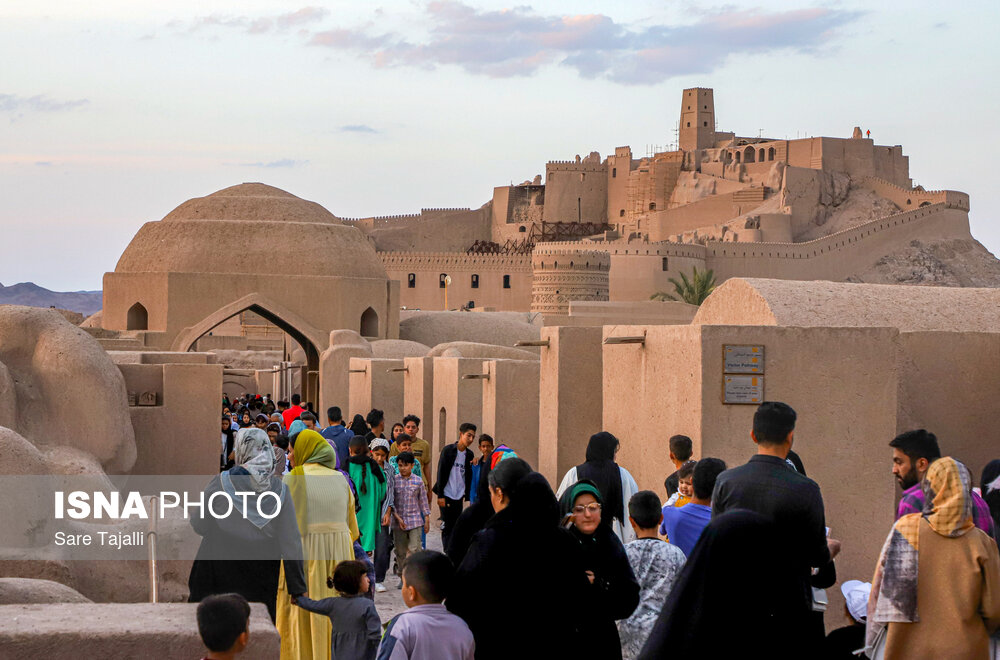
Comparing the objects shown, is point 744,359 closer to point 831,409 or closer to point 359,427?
point 831,409

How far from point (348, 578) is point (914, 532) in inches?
77.4

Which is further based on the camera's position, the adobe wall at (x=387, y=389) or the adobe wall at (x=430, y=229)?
the adobe wall at (x=430, y=229)

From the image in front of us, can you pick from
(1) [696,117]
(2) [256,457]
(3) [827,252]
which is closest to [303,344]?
(2) [256,457]

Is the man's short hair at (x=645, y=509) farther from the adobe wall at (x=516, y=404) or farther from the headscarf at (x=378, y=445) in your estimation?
the adobe wall at (x=516, y=404)

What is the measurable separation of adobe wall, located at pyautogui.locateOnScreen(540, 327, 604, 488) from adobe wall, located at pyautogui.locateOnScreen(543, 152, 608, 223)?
175 ft

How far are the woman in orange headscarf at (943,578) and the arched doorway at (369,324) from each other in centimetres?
2497

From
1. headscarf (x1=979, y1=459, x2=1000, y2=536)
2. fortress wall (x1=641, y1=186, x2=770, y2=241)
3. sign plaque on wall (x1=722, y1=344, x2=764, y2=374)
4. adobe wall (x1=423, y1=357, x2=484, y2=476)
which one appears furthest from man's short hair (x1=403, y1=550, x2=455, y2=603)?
fortress wall (x1=641, y1=186, x2=770, y2=241)

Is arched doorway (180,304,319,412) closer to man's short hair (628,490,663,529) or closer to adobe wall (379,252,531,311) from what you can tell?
man's short hair (628,490,663,529)

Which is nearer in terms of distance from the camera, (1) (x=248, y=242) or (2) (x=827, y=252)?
(1) (x=248, y=242)

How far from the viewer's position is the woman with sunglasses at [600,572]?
3.76 metres

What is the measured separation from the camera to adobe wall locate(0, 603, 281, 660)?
373 cm

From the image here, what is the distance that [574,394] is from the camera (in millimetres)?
9156

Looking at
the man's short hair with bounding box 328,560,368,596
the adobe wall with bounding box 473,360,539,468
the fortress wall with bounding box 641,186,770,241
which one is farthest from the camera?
the fortress wall with bounding box 641,186,770,241

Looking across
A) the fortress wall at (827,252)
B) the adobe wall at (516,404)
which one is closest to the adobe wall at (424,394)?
the adobe wall at (516,404)
